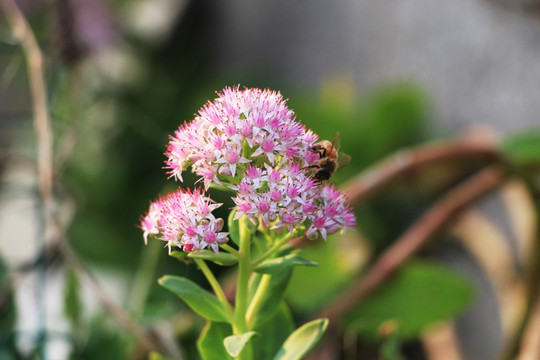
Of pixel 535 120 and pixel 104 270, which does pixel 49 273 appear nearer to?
pixel 104 270

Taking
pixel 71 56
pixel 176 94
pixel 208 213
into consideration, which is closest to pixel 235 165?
pixel 208 213

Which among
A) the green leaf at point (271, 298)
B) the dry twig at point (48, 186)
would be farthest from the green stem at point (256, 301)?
the dry twig at point (48, 186)

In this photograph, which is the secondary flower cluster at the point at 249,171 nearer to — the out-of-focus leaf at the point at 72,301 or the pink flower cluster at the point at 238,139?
the pink flower cluster at the point at 238,139

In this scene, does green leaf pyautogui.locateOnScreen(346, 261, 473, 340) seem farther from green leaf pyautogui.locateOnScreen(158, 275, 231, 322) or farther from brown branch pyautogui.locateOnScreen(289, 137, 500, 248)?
green leaf pyautogui.locateOnScreen(158, 275, 231, 322)

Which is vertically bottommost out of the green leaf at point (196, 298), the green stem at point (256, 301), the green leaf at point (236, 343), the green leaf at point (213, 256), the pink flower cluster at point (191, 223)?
the green leaf at point (236, 343)

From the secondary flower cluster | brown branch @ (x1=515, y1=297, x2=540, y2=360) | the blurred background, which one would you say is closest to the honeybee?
the secondary flower cluster
